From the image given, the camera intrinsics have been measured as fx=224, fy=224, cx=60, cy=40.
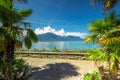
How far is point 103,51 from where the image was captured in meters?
11.2

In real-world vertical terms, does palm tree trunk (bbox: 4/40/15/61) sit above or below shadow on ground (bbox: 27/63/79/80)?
above

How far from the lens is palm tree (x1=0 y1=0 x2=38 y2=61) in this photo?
43.5ft

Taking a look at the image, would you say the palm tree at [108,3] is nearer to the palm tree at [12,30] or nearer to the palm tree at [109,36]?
the palm tree at [109,36]

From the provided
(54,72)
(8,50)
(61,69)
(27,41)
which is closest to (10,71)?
(8,50)

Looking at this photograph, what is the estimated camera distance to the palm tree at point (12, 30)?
1327cm

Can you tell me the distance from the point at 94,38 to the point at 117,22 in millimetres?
1404

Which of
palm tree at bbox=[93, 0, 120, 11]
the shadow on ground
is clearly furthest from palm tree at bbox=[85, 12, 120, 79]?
the shadow on ground

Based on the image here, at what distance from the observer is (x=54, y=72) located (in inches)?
589

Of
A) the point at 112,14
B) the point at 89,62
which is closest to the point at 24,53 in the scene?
the point at 89,62

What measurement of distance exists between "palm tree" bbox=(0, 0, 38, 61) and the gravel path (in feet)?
6.80

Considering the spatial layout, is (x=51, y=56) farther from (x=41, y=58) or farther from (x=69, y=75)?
(x=69, y=75)

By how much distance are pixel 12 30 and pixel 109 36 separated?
6.14m

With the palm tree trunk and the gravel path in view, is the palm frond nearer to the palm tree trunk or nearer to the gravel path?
the palm tree trunk

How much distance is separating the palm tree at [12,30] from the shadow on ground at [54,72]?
75.6 inches
